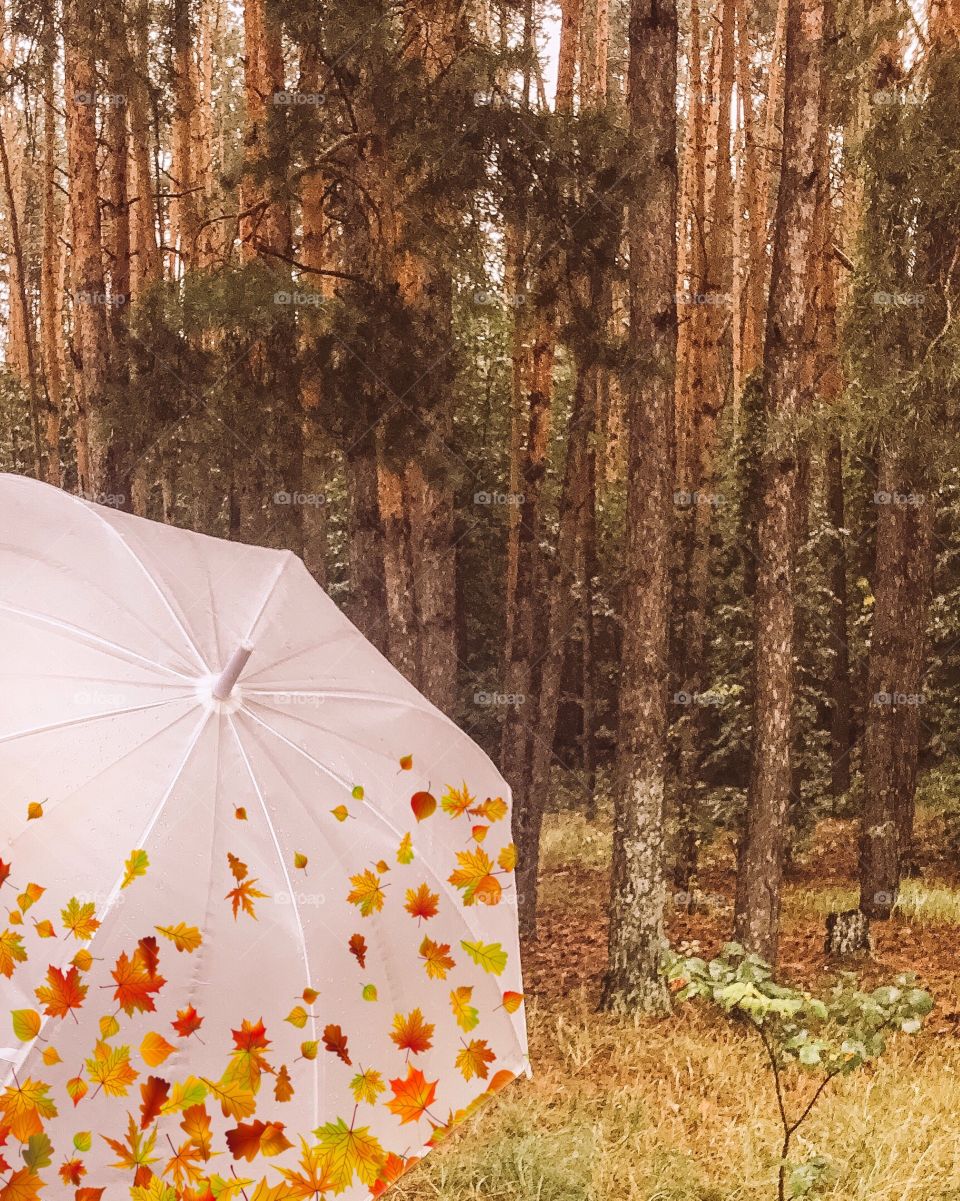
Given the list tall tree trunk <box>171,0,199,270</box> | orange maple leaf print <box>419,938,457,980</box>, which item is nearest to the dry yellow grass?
orange maple leaf print <box>419,938,457,980</box>

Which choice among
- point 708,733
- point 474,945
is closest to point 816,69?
point 474,945

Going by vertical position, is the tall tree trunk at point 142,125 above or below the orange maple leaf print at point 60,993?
above

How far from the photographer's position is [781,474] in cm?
743

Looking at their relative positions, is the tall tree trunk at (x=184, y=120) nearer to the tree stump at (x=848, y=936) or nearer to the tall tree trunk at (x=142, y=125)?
the tall tree trunk at (x=142, y=125)

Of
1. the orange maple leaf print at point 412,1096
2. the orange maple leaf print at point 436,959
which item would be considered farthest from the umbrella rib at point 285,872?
the orange maple leaf print at point 436,959

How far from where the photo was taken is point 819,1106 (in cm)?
595

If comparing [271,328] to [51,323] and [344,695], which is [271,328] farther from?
[51,323]

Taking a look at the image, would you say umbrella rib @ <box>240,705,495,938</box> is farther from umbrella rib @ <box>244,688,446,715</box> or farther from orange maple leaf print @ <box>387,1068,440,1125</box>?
orange maple leaf print @ <box>387,1068,440,1125</box>

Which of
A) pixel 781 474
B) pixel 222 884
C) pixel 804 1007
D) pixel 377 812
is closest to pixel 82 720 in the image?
pixel 222 884

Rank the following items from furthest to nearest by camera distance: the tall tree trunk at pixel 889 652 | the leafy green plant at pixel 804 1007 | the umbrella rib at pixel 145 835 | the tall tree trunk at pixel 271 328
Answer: the tall tree trunk at pixel 889 652 < the tall tree trunk at pixel 271 328 < the leafy green plant at pixel 804 1007 < the umbrella rib at pixel 145 835

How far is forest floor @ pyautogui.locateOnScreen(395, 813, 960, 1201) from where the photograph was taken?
510 centimetres

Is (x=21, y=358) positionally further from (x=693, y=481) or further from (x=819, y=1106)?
(x=819, y=1106)

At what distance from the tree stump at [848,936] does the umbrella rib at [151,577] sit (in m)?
7.49

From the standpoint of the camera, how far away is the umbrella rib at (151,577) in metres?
2.70
